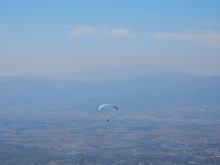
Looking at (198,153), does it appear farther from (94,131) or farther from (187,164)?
(94,131)

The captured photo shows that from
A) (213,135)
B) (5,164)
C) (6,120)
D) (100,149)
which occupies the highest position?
(6,120)

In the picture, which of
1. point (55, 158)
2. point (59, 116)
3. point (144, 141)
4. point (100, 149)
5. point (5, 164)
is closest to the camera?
point (5, 164)

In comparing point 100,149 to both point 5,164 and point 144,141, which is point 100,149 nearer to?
point 144,141

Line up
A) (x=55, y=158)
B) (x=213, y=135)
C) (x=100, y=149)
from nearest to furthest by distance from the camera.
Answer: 1. (x=55, y=158)
2. (x=100, y=149)
3. (x=213, y=135)

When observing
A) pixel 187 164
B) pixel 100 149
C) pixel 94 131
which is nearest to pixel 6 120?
pixel 94 131

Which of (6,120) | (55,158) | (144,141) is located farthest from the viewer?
(6,120)

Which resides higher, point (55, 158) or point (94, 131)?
point (94, 131)

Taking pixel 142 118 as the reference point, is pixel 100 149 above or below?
below

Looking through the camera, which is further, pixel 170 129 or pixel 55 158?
pixel 170 129

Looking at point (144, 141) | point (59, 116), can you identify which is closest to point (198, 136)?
point (144, 141)
